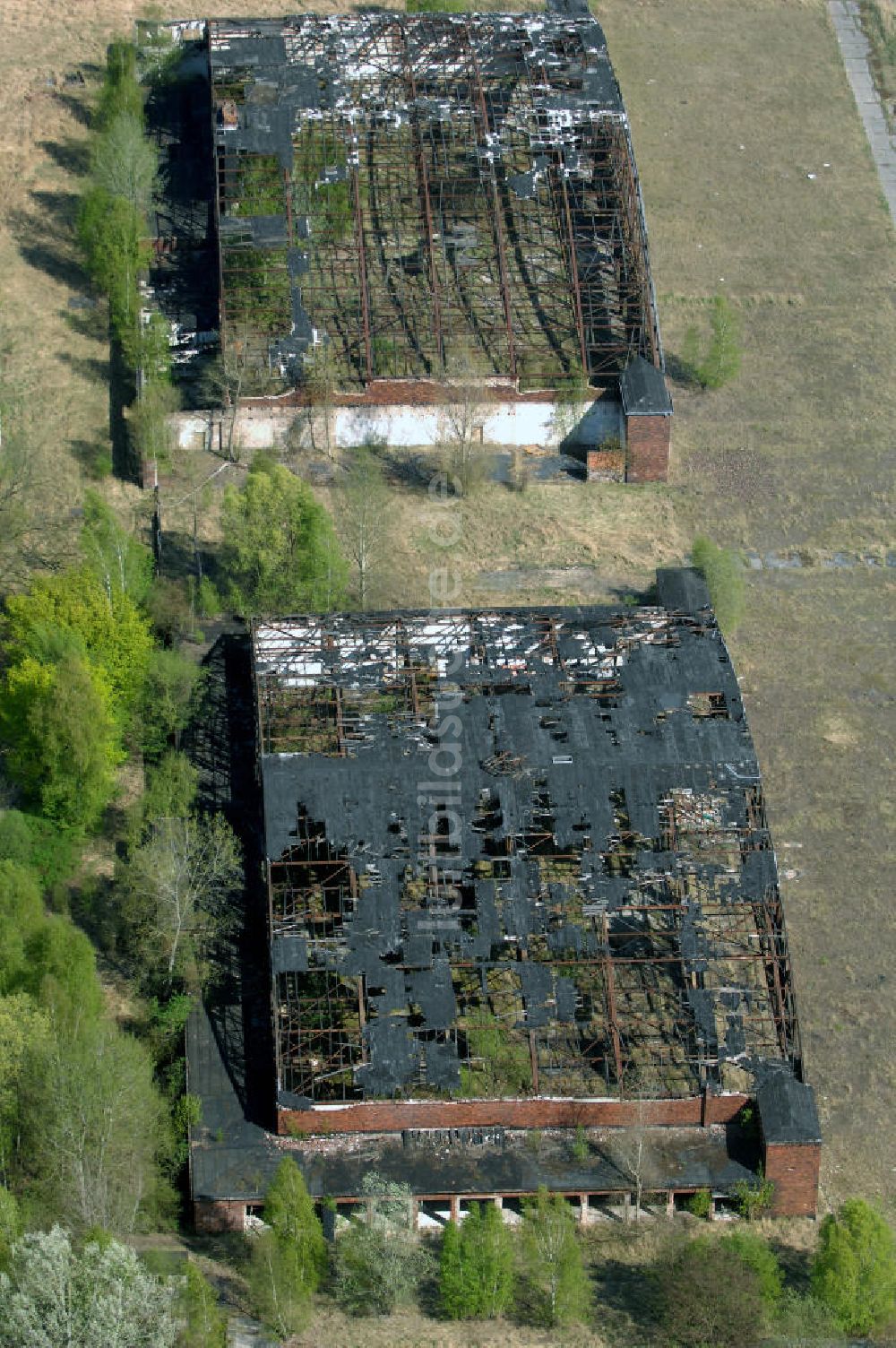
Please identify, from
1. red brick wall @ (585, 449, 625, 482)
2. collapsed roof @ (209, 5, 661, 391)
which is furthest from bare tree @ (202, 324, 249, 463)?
red brick wall @ (585, 449, 625, 482)

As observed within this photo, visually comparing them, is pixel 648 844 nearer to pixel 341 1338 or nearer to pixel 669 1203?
pixel 669 1203

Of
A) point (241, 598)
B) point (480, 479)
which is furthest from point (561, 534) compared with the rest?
point (241, 598)

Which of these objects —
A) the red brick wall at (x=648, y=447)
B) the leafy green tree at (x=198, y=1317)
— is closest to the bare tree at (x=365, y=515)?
the red brick wall at (x=648, y=447)

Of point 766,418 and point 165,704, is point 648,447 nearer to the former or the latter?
point 766,418

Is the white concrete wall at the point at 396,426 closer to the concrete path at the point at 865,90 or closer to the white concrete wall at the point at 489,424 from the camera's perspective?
the white concrete wall at the point at 489,424

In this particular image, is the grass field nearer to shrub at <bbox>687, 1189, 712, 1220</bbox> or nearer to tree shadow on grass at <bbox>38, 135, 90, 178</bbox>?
tree shadow on grass at <bbox>38, 135, 90, 178</bbox>
